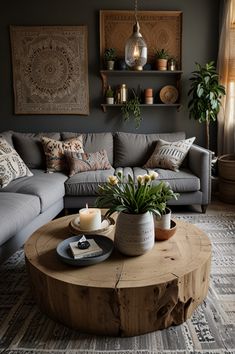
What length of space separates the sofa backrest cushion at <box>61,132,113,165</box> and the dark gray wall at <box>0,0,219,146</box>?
347mm

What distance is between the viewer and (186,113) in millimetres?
4172

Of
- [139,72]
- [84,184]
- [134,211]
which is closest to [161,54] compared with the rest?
[139,72]

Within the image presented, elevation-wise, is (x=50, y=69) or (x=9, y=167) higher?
(x=50, y=69)

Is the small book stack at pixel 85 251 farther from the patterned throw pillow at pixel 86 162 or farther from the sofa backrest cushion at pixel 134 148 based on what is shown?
the sofa backrest cushion at pixel 134 148

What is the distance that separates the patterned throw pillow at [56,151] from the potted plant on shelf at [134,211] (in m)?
1.92

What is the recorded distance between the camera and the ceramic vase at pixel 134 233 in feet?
5.31

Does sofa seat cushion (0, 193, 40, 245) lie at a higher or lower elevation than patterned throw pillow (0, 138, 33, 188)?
lower

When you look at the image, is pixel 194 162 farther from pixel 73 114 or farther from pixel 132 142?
pixel 73 114

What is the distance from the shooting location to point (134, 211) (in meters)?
1.63

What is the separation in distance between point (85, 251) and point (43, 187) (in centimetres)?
130

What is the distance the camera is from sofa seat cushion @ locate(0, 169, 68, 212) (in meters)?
2.71

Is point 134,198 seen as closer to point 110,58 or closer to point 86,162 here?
point 86,162

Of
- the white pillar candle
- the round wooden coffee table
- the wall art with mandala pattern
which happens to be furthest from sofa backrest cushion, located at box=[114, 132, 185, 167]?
the round wooden coffee table

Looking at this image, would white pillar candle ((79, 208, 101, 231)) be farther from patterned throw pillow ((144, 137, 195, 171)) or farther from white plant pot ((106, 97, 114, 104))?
white plant pot ((106, 97, 114, 104))
